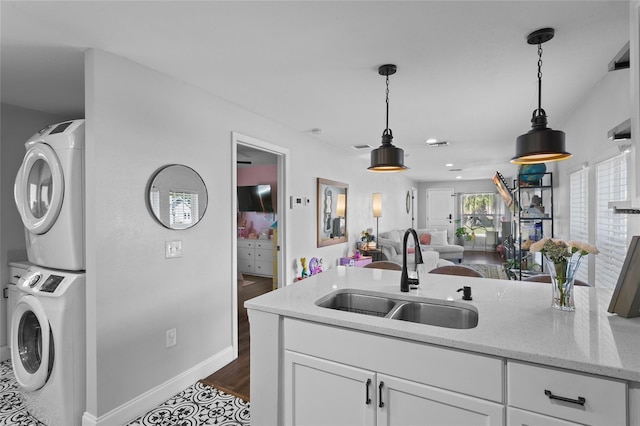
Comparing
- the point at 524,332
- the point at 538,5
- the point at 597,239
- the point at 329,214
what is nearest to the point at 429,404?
the point at 524,332

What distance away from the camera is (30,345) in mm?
2293

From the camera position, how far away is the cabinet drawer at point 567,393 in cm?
103

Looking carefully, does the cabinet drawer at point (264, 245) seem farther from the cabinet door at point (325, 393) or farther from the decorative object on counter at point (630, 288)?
the decorative object on counter at point (630, 288)

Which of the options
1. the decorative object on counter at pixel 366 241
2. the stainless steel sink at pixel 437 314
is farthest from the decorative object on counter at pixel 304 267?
the stainless steel sink at pixel 437 314

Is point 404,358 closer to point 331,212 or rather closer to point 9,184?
point 331,212

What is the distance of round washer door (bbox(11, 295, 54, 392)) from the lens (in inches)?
81.2

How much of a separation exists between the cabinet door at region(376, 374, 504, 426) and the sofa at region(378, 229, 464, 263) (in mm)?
4905

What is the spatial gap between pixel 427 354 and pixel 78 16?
7.78ft

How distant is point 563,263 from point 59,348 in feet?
9.37

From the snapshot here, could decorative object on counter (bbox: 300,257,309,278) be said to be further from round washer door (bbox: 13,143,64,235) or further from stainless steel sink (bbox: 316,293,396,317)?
round washer door (bbox: 13,143,64,235)

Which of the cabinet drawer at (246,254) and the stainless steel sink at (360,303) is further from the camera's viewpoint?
the cabinet drawer at (246,254)

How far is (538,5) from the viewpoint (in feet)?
5.31

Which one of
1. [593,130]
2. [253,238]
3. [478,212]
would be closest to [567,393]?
[593,130]

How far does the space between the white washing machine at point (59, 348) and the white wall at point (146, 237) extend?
109 millimetres
